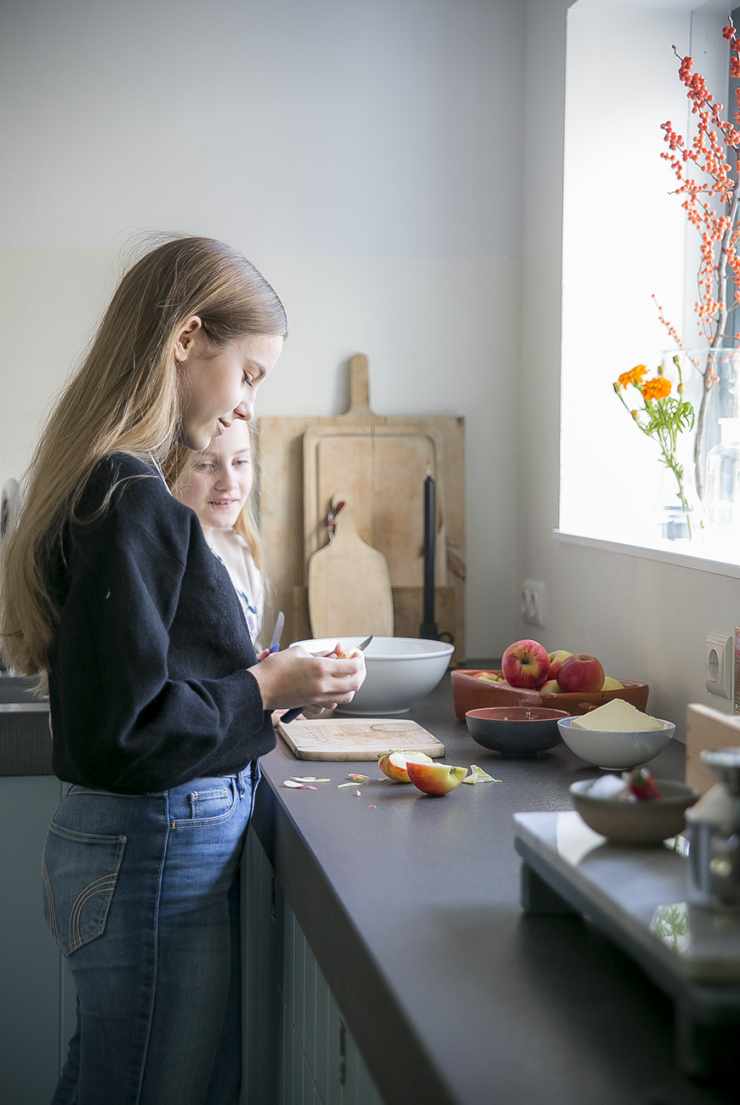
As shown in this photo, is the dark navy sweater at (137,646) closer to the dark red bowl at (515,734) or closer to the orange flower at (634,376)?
the dark red bowl at (515,734)

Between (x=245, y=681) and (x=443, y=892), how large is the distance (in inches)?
11.8

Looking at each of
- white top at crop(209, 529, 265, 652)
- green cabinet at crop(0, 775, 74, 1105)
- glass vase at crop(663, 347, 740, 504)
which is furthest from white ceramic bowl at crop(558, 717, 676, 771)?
green cabinet at crop(0, 775, 74, 1105)

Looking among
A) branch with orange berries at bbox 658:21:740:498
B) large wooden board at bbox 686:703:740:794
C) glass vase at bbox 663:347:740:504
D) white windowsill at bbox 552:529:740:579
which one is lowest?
large wooden board at bbox 686:703:740:794

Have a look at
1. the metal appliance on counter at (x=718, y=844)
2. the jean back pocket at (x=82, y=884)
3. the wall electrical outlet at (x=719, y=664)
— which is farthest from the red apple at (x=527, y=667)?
the metal appliance on counter at (x=718, y=844)

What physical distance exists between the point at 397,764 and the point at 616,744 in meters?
0.26

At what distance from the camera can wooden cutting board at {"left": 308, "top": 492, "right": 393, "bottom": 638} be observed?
6.60 feet

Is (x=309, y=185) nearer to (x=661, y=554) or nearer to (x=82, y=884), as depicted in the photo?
(x=661, y=554)

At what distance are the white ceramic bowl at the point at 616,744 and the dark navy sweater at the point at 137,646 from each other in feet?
1.41

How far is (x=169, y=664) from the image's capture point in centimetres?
101

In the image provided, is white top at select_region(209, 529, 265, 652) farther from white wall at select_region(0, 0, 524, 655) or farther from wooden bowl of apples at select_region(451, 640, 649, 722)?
wooden bowl of apples at select_region(451, 640, 649, 722)

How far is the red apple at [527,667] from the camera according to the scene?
1.50 metres

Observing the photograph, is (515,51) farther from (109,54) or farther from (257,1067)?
(257,1067)

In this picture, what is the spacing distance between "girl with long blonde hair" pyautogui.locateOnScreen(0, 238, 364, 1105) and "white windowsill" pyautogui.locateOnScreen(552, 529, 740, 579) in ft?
1.70

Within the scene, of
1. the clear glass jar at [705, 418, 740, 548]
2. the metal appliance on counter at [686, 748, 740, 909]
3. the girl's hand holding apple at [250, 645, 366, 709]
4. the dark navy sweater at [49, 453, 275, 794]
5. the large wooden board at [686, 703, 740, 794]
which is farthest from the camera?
the clear glass jar at [705, 418, 740, 548]
